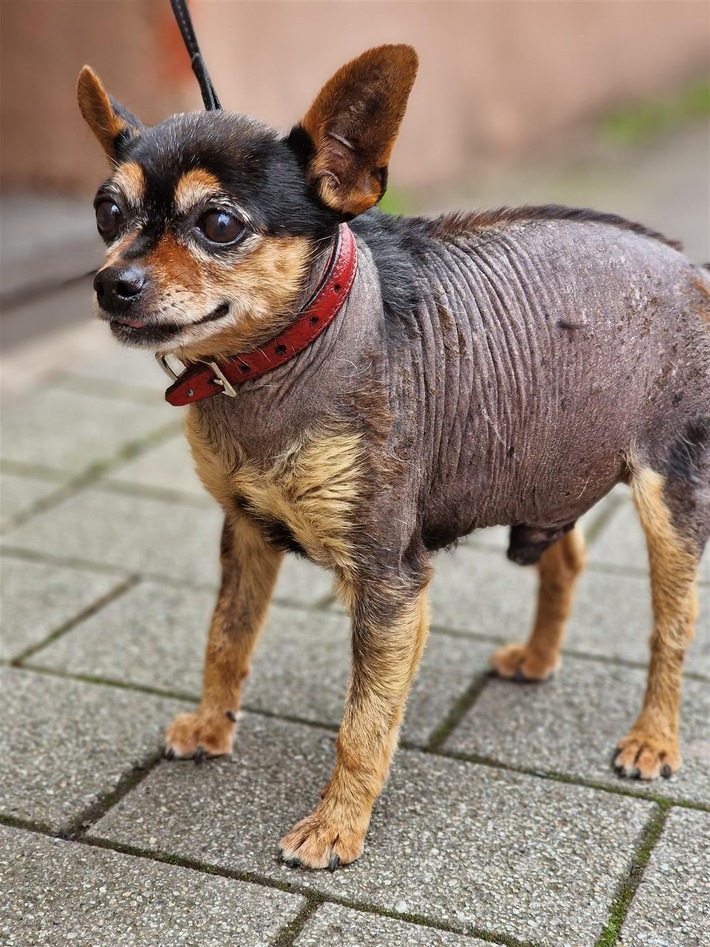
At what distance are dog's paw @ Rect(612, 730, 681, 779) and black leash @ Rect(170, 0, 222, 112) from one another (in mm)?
2040

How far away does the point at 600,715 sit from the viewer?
3652 mm

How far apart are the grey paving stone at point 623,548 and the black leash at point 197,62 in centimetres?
239

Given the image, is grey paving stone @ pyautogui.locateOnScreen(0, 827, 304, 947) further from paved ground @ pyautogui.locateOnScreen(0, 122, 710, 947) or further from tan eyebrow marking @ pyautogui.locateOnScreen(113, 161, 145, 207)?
tan eyebrow marking @ pyautogui.locateOnScreen(113, 161, 145, 207)

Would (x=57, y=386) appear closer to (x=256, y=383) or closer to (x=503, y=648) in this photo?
(x=503, y=648)

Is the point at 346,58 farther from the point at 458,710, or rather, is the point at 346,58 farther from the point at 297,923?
the point at 297,923

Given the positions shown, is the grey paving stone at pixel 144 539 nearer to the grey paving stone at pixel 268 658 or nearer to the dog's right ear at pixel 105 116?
the grey paving stone at pixel 268 658

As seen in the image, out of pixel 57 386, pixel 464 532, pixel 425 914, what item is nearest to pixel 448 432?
pixel 464 532

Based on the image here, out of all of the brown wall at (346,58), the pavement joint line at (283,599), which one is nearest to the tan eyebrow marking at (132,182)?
the pavement joint line at (283,599)

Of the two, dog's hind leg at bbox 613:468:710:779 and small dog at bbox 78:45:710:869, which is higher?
small dog at bbox 78:45:710:869

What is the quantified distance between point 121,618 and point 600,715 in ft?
5.48

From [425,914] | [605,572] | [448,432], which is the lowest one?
[605,572]

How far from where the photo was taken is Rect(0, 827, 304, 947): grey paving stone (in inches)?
103

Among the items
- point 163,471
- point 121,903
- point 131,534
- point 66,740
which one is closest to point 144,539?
point 131,534

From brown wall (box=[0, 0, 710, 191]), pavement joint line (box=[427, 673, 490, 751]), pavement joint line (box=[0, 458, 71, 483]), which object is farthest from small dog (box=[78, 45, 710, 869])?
brown wall (box=[0, 0, 710, 191])
